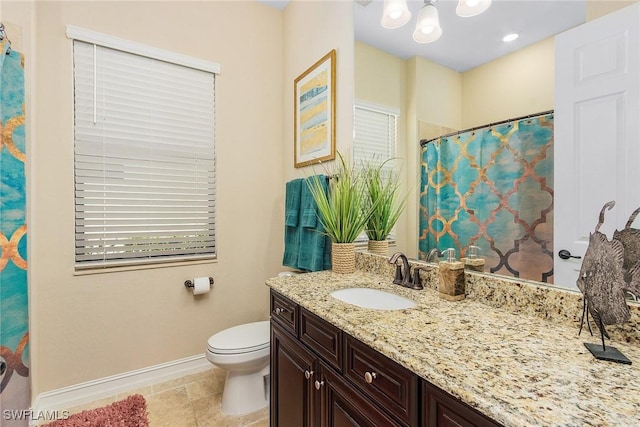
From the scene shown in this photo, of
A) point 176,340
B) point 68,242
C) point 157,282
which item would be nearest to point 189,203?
point 157,282

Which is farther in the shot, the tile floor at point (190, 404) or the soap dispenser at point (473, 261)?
the tile floor at point (190, 404)

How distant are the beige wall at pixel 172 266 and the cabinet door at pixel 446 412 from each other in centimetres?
189

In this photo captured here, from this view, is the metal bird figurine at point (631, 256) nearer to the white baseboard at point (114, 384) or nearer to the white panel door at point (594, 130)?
the white panel door at point (594, 130)

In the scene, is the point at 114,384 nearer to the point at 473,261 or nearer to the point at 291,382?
the point at 291,382

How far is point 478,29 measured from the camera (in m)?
1.13

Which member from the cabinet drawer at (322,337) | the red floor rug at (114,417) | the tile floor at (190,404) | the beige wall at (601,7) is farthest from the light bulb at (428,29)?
the red floor rug at (114,417)

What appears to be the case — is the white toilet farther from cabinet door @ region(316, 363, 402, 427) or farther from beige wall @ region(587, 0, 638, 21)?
beige wall @ region(587, 0, 638, 21)

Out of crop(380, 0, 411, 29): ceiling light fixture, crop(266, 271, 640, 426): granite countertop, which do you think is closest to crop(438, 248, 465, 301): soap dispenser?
crop(266, 271, 640, 426): granite countertop

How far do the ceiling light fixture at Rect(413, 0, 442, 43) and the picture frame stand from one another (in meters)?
0.60

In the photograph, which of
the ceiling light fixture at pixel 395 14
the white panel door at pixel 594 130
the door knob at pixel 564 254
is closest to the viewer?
the white panel door at pixel 594 130

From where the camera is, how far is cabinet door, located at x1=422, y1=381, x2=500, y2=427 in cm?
54

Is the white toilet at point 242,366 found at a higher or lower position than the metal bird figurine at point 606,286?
lower

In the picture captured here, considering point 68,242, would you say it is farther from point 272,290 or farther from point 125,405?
point 272,290

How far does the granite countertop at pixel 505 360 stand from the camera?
48 cm
